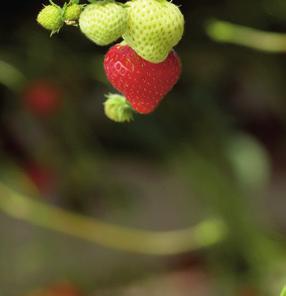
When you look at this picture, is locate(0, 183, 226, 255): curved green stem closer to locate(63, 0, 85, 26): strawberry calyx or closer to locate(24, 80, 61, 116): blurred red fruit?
locate(24, 80, 61, 116): blurred red fruit

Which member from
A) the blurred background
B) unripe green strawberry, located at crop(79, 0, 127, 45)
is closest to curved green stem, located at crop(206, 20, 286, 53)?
the blurred background

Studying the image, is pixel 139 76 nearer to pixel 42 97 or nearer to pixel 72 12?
pixel 72 12

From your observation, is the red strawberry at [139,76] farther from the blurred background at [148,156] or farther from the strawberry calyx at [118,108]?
the blurred background at [148,156]

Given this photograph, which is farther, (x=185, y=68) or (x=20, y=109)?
(x=20, y=109)

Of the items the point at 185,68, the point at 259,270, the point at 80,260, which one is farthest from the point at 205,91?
the point at 80,260

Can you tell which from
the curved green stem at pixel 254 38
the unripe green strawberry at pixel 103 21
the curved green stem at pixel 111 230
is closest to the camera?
the unripe green strawberry at pixel 103 21

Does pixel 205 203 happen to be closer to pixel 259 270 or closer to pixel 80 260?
pixel 259 270

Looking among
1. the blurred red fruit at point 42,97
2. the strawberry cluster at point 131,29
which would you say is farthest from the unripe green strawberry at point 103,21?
the blurred red fruit at point 42,97
